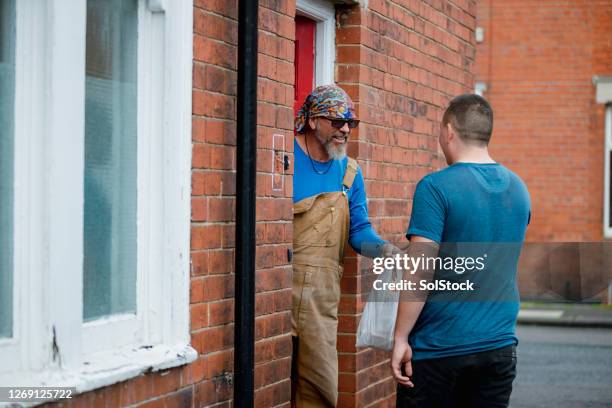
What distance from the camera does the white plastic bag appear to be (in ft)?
15.9

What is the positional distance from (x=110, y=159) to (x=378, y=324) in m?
1.49

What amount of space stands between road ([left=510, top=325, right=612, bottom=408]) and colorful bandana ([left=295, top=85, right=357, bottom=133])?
4.59 m

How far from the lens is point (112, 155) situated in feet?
13.4

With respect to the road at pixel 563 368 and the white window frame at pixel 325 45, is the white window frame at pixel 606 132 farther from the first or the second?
the white window frame at pixel 325 45

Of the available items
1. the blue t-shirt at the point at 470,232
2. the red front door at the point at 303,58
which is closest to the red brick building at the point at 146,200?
the red front door at the point at 303,58

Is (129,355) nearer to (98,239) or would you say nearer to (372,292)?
(98,239)

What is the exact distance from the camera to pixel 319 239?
537 centimetres

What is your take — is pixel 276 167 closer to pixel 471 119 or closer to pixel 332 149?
pixel 332 149

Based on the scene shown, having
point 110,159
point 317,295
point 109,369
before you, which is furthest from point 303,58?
point 109,369

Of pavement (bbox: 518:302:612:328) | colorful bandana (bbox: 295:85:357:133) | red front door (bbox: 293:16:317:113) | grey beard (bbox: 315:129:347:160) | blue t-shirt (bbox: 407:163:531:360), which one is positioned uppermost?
red front door (bbox: 293:16:317:113)

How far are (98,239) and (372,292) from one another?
5.10ft

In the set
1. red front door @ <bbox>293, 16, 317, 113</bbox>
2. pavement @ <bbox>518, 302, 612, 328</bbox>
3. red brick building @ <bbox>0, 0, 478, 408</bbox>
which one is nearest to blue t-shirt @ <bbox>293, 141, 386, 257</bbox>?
red brick building @ <bbox>0, 0, 478, 408</bbox>

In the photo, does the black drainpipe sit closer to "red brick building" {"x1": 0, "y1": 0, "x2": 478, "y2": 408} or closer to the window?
"red brick building" {"x1": 0, "y1": 0, "x2": 478, "y2": 408}

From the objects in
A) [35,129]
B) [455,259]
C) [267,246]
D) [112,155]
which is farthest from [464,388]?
[35,129]
